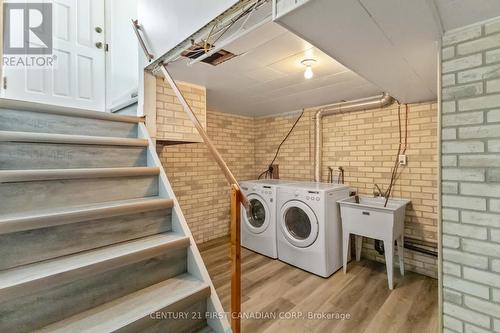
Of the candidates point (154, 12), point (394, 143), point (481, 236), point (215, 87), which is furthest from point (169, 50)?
point (394, 143)

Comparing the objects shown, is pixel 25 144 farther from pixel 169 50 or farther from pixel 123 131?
pixel 169 50

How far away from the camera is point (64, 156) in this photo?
1.53 m

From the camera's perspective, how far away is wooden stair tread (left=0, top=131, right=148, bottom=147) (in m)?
1.35

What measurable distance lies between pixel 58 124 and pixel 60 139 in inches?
11.2

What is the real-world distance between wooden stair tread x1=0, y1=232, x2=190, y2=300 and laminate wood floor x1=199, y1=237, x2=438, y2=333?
41.9 inches

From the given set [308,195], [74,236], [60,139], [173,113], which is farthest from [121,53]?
[308,195]

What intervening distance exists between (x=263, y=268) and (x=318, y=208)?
1005 mm

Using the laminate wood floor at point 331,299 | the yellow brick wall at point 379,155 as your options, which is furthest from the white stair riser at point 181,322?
the yellow brick wall at point 379,155

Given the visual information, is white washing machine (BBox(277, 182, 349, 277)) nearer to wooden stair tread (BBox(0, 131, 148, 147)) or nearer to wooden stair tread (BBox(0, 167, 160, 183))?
wooden stair tread (BBox(0, 167, 160, 183))

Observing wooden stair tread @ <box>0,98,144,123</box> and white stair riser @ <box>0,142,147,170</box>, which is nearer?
white stair riser @ <box>0,142,147,170</box>

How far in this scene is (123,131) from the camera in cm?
203

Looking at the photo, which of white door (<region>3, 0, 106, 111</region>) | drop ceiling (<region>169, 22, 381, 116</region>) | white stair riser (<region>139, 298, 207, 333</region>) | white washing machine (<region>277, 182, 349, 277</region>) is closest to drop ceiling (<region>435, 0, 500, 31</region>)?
drop ceiling (<region>169, 22, 381, 116</region>)

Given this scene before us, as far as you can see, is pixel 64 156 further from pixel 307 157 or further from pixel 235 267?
pixel 307 157

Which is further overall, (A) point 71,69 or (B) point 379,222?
(A) point 71,69
